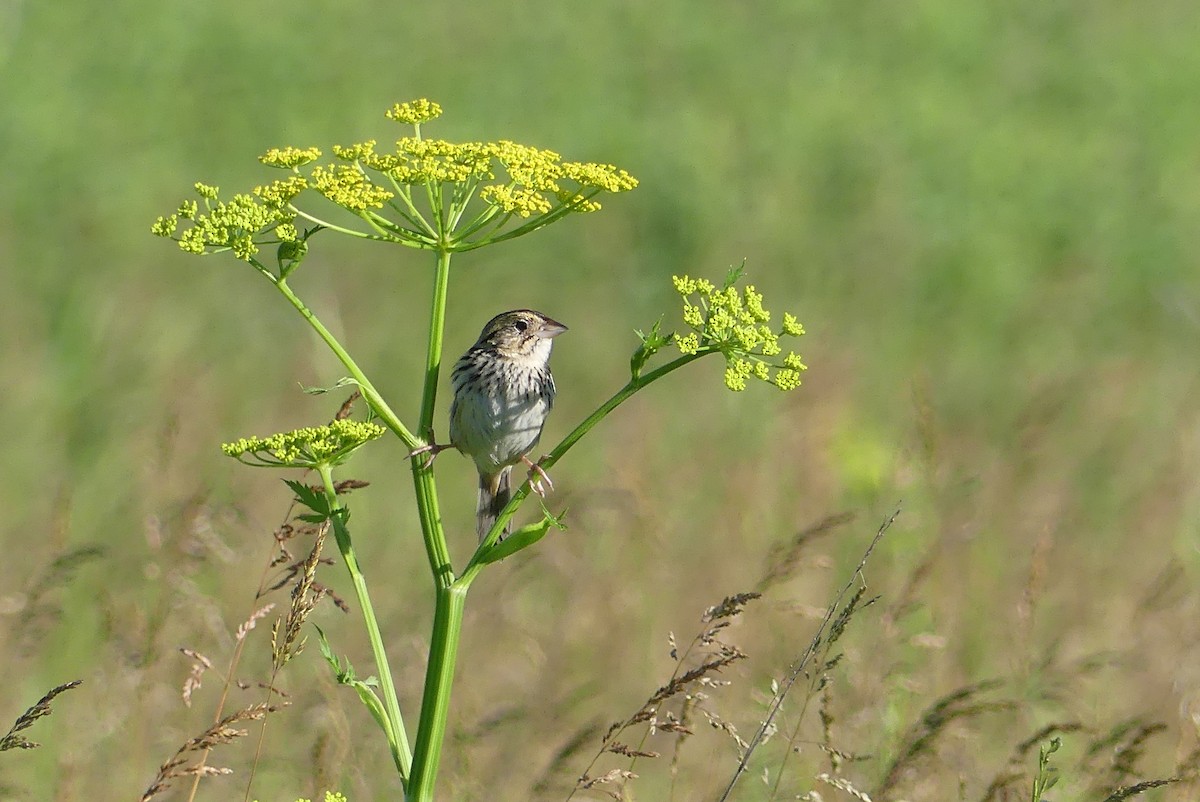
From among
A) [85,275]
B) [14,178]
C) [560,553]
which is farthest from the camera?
[14,178]

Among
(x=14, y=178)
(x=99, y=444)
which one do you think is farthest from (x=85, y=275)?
(x=99, y=444)

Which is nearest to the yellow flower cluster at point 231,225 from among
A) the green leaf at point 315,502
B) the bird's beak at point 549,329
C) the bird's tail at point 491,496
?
the green leaf at point 315,502

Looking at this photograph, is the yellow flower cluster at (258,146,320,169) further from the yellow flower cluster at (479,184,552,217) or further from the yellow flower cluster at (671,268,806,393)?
the yellow flower cluster at (671,268,806,393)

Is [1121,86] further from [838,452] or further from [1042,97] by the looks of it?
[838,452]

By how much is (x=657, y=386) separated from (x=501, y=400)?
5371 mm

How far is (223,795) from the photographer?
5.51m

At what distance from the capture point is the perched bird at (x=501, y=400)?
4789mm

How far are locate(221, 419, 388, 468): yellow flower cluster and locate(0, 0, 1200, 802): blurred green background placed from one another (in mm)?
1511

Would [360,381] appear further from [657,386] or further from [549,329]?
[657,386]

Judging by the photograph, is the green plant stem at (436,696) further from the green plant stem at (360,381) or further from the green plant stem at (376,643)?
the green plant stem at (360,381)

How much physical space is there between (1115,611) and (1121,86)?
10.2 m

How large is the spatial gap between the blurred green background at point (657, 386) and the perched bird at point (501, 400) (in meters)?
0.79

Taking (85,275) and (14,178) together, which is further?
(14,178)

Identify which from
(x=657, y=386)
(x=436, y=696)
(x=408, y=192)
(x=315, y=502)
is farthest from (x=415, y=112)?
(x=657, y=386)
